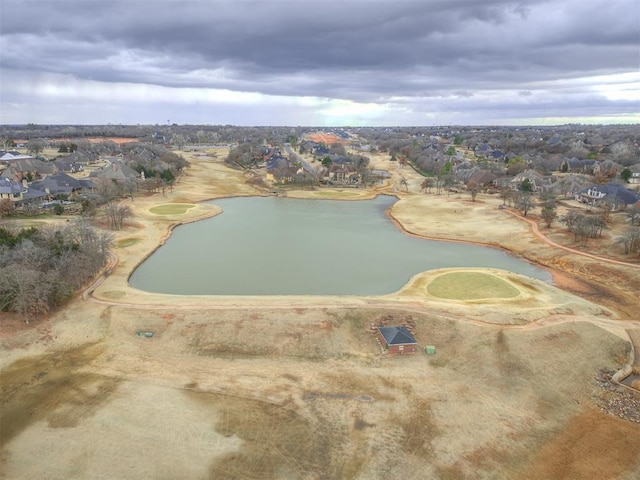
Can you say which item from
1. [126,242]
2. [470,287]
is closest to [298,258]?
[470,287]

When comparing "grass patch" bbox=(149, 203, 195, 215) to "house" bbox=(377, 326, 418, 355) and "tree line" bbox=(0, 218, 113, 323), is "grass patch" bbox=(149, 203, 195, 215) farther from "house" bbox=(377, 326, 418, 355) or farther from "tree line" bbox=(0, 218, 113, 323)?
"house" bbox=(377, 326, 418, 355)

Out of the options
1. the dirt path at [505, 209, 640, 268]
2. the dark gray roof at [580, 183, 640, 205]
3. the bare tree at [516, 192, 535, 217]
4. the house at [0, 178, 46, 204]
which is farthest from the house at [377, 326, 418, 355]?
the house at [0, 178, 46, 204]

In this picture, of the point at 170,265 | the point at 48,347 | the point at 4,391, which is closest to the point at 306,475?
the point at 4,391

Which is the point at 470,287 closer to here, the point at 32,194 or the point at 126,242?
the point at 126,242

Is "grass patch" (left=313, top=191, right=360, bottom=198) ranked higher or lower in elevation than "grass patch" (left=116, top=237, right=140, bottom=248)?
higher

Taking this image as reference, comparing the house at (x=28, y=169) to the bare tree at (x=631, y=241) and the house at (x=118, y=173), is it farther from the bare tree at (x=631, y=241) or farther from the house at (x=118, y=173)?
the bare tree at (x=631, y=241)

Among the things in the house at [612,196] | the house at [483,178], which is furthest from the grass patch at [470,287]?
the house at [483,178]
